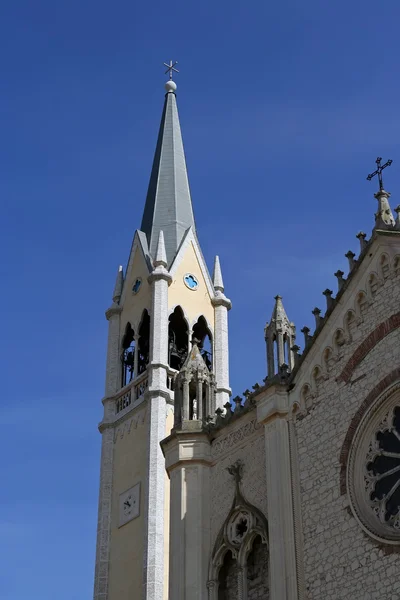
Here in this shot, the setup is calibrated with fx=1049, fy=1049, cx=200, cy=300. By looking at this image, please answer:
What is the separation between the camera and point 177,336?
34969 millimetres

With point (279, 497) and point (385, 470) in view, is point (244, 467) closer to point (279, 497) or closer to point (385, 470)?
point (279, 497)

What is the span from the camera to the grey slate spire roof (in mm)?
36844

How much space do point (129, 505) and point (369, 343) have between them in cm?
1483

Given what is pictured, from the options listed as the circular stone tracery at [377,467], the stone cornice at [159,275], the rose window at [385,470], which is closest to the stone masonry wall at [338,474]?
the circular stone tracery at [377,467]

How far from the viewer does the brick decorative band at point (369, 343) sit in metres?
17.2

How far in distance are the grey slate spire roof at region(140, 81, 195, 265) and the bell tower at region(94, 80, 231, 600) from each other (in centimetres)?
4

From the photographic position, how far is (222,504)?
65.1ft

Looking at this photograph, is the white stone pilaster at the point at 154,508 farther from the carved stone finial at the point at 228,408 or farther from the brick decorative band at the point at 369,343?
the brick decorative band at the point at 369,343

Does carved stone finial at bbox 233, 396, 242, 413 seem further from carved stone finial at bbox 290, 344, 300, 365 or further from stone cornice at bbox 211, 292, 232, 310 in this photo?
stone cornice at bbox 211, 292, 232, 310

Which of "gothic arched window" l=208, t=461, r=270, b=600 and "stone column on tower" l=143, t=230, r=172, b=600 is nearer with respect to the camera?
"gothic arched window" l=208, t=461, r=270, b=600

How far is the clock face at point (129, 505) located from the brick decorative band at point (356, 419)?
45.3ft

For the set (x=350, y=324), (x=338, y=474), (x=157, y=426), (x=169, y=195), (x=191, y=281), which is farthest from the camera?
(x=169, y=195)

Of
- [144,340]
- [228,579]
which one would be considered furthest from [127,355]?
[228,579]

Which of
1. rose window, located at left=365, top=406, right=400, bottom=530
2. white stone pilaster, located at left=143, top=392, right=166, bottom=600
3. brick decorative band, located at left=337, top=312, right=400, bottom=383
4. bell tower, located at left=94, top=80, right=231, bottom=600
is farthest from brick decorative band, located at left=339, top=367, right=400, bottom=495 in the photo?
white stone pilaster, located at left=143, top=392, right=166, bottom=600
